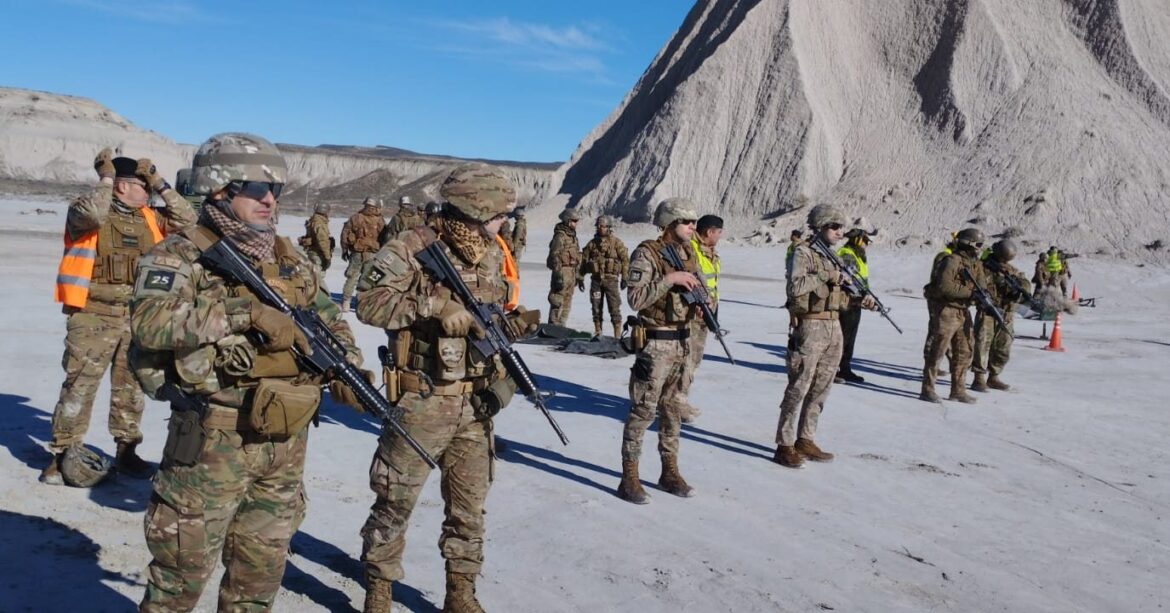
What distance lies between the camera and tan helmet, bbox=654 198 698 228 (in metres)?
6.43

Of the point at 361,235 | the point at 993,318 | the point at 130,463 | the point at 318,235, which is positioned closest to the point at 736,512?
the point at 130,463

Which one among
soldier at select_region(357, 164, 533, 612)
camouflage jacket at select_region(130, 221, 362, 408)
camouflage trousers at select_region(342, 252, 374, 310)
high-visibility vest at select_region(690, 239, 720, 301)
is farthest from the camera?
camouflage trousers at select_region(342, 252, 374, 310)

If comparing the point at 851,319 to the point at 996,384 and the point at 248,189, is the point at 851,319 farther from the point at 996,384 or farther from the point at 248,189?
the point at 248,189

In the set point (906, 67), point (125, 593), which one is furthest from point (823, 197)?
point (125, 593)

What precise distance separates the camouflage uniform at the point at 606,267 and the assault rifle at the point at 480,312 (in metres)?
9.26

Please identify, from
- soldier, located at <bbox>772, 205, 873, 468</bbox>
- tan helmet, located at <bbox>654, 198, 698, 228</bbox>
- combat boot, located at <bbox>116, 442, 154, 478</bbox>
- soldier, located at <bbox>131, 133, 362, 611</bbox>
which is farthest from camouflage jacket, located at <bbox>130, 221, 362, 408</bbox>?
soldier, located at <bbox>772, 205, 873, 468</bbox>

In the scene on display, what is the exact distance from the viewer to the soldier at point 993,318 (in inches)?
436

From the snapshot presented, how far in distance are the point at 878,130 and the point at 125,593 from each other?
131ft

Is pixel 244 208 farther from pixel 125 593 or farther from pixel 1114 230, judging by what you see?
pixel 1114 230

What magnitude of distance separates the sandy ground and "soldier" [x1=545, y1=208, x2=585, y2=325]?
2.73 m

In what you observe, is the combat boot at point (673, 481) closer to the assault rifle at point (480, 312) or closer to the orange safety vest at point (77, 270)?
the assault rifle at point (480, 312)

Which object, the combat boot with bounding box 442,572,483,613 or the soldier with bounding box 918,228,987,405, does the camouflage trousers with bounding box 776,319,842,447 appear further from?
the combat boot with bounding box 442,572,483,613

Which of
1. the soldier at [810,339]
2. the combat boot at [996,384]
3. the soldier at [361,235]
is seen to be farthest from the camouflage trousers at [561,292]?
the soldier at [810,339]

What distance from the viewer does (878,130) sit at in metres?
39.7
